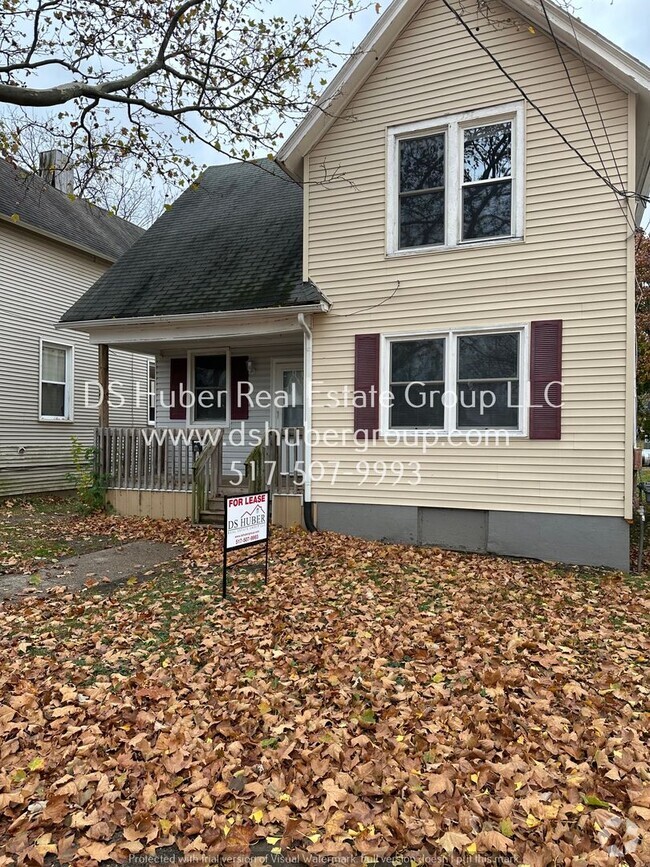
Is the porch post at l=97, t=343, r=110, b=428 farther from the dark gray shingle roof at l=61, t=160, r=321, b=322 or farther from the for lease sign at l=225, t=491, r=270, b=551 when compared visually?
the for lease sign at l=225, t=491, r=270, b=551

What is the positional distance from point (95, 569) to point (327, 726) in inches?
184

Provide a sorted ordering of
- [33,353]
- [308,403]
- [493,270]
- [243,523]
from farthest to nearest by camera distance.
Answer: [33,353] → [308,403] → [493,270] → [243,523]

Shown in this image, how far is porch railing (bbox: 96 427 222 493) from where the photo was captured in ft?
33.8

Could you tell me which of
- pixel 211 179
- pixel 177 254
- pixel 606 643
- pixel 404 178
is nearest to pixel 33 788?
pixel 606 643

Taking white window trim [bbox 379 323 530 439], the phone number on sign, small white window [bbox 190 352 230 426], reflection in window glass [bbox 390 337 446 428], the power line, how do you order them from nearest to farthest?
the power line → white window trim [bbox 379 323 530 439] → reflection in window glass [bbox 390 337 446 428] → the phone number on sign → small white window [bbox 190 352 230 426]

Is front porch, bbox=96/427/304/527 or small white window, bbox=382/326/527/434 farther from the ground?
small white window, bbox=382/326/527/434

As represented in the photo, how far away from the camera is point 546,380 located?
24.9ft

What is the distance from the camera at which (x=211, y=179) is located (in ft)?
45.1

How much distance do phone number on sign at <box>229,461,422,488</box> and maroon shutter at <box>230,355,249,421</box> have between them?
1819mm

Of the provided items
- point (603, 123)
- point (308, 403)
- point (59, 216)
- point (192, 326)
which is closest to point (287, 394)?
point (308, 403)

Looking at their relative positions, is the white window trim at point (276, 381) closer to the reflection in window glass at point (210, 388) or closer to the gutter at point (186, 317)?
the reflection in window glass at point (210, 388)

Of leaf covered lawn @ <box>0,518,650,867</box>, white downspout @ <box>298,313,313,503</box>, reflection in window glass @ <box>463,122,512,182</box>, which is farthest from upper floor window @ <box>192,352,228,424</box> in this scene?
leaf covered lawn @ <box>0,518,650,867</box>

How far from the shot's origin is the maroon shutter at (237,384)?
11.5 m

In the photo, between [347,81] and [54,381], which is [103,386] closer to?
[54,381]
